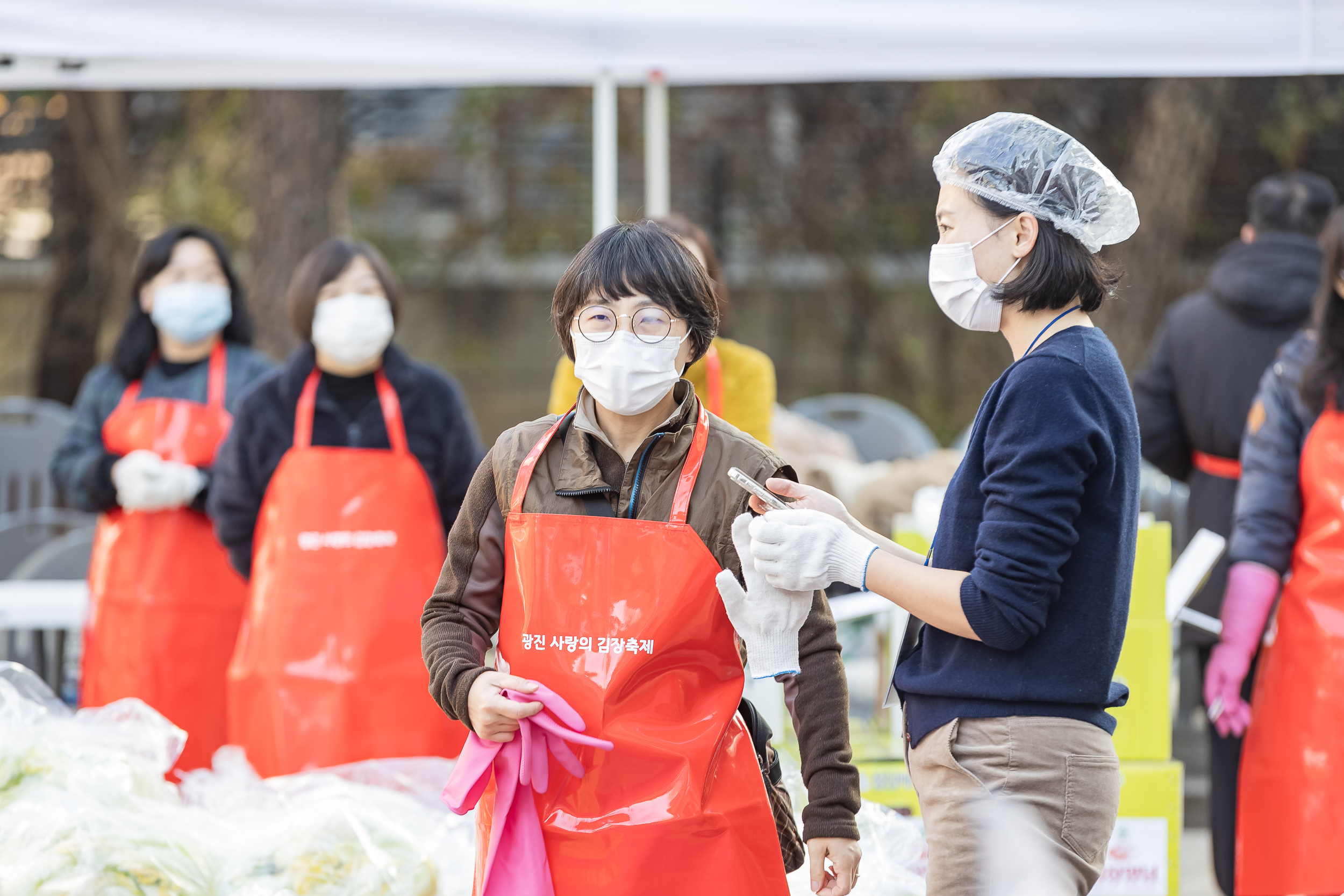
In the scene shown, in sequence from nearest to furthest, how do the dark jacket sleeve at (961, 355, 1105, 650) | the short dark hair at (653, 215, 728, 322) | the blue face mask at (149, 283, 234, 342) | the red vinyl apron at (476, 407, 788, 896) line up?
the dark jacket sleeve at (961, 355, 1105, 650)
the red vinyl apron at (476, 407, 788, 896)
the short dark hair at (653, 215, 728, 322)
the blue face mask at (149, 283, 234, 342)

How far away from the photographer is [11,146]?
8.91 metres

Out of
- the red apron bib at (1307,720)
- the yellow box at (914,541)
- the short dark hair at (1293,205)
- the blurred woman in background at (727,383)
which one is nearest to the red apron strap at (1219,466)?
the short dark hair at (1293,205)

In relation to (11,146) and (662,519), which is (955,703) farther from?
(11,146)

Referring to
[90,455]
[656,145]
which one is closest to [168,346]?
[90,455]

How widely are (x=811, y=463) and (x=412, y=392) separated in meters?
1.76

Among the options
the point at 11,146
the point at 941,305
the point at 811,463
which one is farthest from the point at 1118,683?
the point at 11,146

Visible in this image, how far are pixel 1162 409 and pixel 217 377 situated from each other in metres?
2.87

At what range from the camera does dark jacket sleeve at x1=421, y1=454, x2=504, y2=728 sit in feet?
6.12

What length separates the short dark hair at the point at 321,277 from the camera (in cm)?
336

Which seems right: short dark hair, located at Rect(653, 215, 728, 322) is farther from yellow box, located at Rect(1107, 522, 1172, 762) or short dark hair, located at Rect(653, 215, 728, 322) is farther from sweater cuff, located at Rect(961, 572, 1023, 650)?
sweater cuff, located at Rect(961, 572, 1023, 650)

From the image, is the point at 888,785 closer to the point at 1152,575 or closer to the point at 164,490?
the point at 1152,575

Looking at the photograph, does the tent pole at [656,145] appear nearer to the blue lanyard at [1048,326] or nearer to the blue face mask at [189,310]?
the blue face mask at [189,310]

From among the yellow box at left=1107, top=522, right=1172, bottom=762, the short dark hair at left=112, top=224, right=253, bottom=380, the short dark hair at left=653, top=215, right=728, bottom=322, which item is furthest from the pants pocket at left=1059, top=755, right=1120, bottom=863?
the short dark hair at left=112, top=224, right=253, bottom=380

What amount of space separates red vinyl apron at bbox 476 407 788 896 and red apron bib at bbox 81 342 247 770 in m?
2.12
